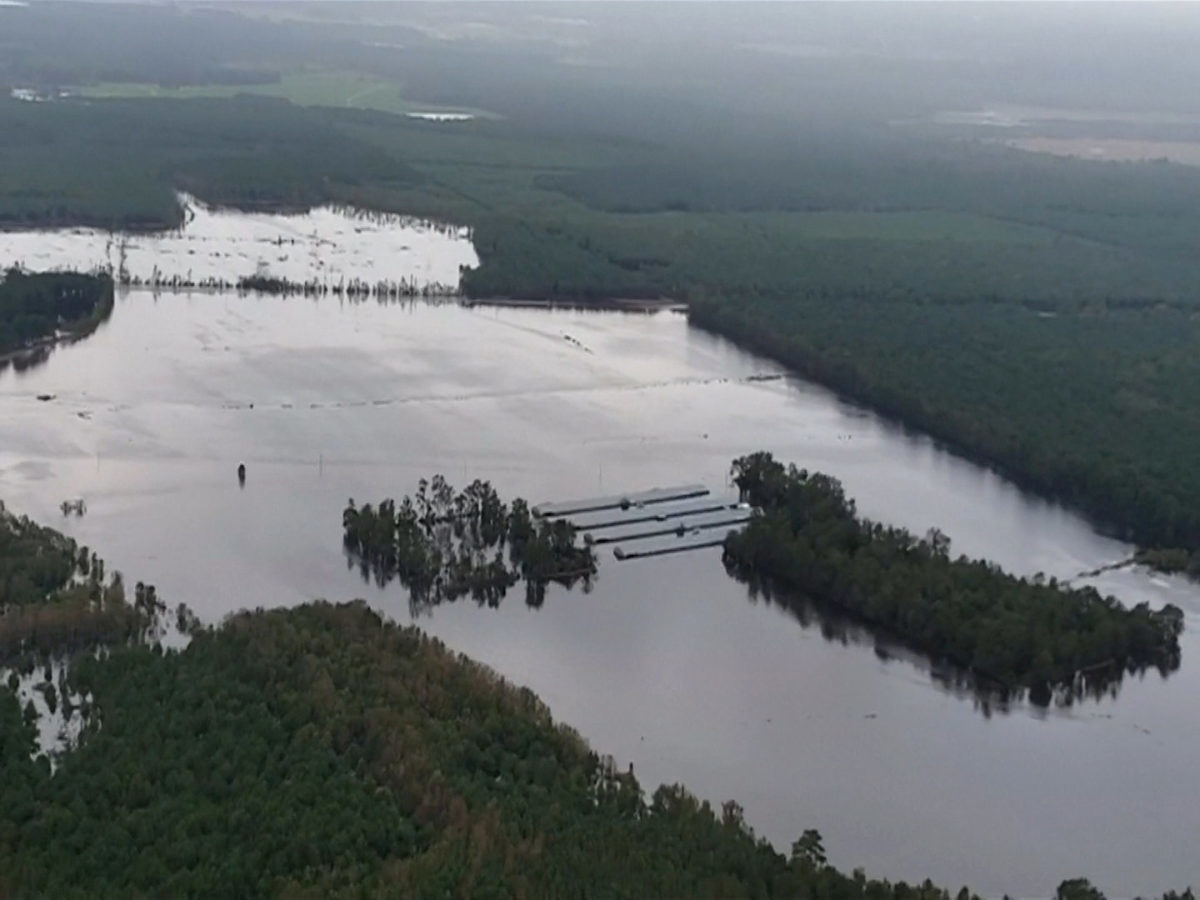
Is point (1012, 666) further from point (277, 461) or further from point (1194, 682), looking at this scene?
point (277, 461)

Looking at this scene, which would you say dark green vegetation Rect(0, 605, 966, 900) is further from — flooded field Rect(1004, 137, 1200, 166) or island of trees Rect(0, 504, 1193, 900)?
flooded field Rect(1004, 137, 1200, 166)

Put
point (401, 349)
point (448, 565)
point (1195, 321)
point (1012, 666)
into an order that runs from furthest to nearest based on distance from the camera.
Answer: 1. point (1195, 321)
2. point (401, 349)
3. point (448, 565)
4. point (1012, 666)

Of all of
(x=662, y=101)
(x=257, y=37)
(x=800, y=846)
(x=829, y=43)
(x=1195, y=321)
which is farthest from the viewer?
(x=829, y=43)

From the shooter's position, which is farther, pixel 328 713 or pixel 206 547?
pixel 206 547

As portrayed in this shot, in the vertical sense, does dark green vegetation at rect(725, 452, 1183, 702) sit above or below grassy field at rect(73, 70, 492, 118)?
below

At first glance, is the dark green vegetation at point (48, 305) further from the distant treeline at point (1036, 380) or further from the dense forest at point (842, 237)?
the distant treeline at point (1036, 380)

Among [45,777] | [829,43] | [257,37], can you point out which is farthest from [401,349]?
[829,43]

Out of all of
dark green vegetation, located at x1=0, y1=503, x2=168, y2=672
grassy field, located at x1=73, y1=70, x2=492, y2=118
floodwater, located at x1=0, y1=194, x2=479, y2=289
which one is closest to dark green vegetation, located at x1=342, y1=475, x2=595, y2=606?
dark green vegetation, located at x1=0, y1=503, x2=168, y2=672

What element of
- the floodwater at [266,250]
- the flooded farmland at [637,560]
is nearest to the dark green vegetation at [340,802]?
the flooded farmland at [637,560]
